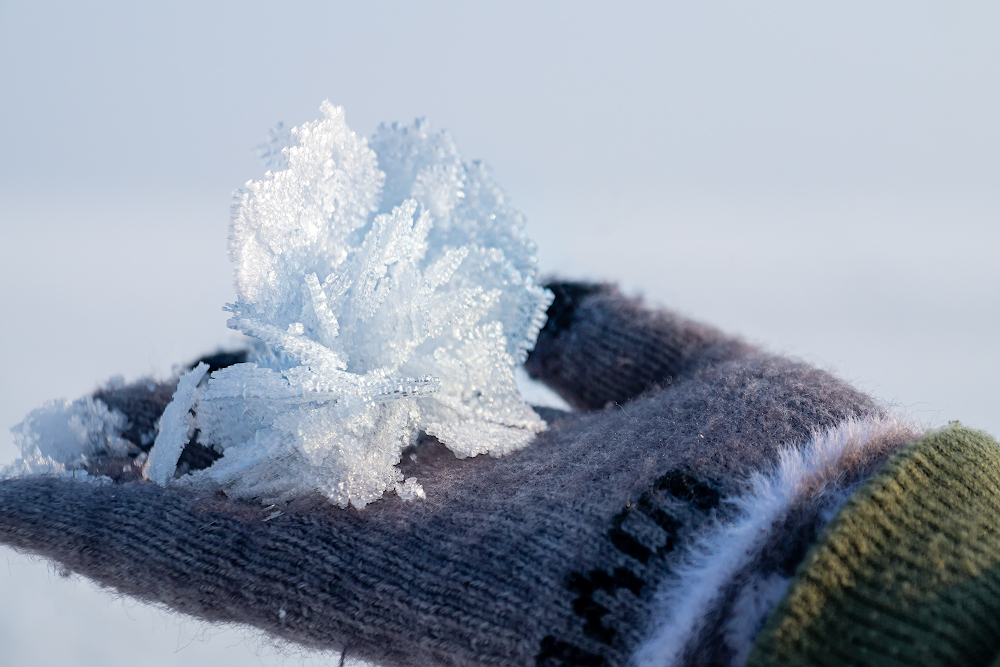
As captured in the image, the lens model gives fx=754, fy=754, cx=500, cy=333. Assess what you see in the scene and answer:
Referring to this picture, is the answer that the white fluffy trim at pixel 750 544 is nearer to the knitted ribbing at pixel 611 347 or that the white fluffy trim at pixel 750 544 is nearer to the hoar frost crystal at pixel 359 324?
the hoar frost crystal at pixel 359 324

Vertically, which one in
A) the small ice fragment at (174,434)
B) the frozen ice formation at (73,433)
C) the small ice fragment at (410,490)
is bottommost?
the frozen ice formation at (73,433)

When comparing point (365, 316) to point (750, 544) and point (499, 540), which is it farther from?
point (750, 544)

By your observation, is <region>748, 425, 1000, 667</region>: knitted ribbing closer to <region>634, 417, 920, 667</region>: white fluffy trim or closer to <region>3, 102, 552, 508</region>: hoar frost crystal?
<region>634, 417, 920, 667</region>: white fluffy trim

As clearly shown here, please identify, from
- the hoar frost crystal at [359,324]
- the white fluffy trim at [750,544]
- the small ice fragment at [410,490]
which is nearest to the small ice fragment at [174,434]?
the hoar frost crystal at [359,324]

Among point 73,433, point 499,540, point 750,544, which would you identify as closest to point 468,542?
point 499,540

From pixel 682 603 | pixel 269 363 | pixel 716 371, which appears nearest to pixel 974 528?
pixel 682 603

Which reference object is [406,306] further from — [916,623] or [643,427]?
[916,623]

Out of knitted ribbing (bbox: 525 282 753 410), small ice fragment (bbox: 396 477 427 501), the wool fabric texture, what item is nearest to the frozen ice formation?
the wool fabric texture

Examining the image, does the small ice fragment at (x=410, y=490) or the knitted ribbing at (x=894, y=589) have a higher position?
the knitted ribbing at (x=894, y=589)
